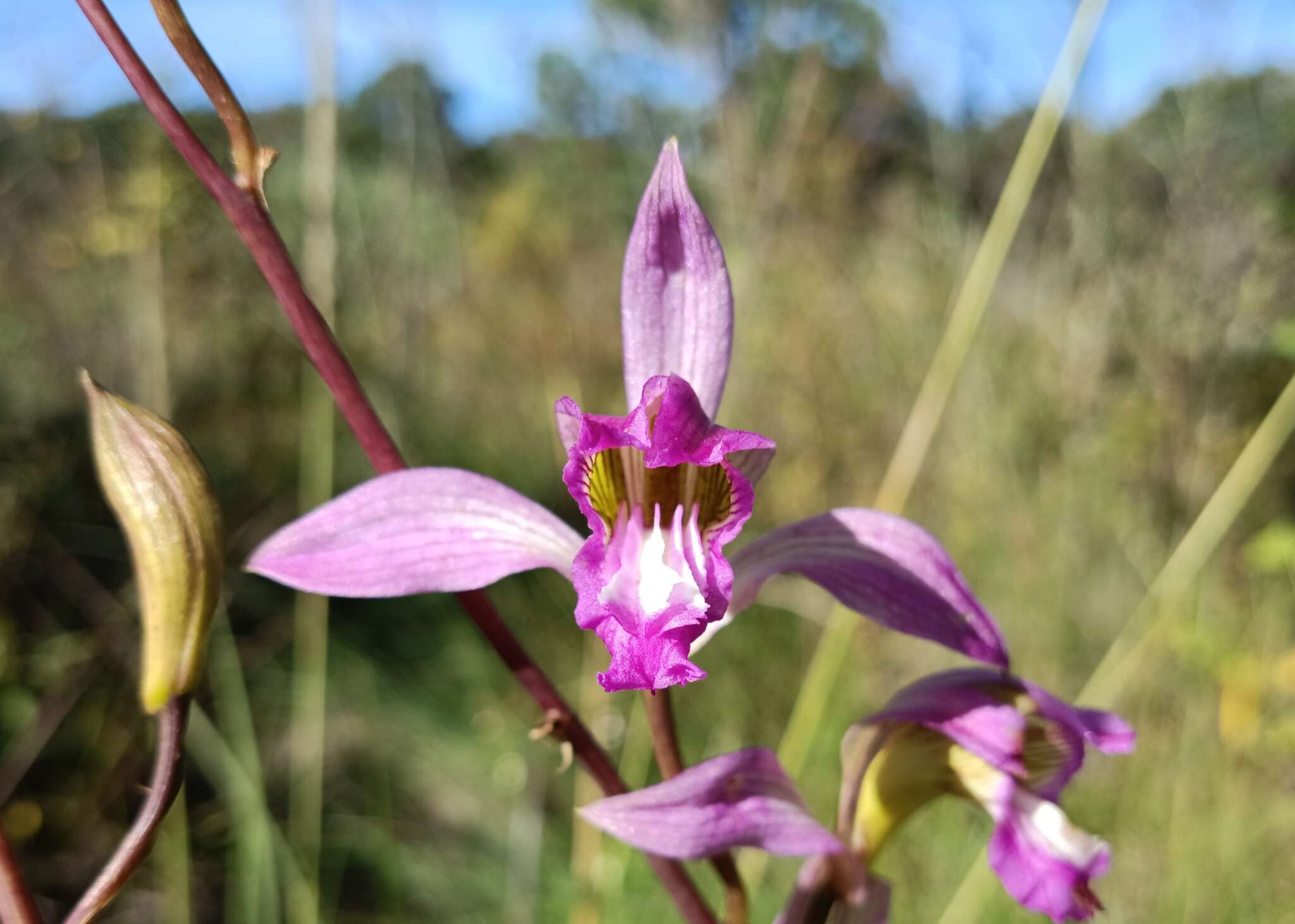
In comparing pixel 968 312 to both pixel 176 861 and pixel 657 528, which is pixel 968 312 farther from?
pixel 176 861

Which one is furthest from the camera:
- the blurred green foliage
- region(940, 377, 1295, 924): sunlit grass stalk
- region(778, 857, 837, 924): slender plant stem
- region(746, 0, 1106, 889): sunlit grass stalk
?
the blurred green foliage

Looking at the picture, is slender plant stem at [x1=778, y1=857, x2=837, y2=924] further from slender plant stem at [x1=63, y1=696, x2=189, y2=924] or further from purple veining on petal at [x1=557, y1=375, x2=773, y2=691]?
slender plant stem at [x1=63, y1=696, x2=189, y2=924]

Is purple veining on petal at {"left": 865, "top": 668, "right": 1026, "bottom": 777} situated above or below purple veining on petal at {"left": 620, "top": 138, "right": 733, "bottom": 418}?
below

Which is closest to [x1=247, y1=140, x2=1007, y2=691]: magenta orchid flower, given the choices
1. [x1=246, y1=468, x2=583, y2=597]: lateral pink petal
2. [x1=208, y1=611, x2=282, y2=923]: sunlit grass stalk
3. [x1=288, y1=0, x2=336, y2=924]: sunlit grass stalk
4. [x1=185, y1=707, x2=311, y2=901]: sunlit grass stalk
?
[x1=246, y1=468, x2=583, y2=597]: lateral pink petal

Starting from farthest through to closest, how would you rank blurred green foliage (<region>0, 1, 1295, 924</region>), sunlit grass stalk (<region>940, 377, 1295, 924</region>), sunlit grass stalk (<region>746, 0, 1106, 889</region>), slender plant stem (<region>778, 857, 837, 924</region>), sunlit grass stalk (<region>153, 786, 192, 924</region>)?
blurred green foliage (<region>0, 1, 1295, 924</region>) → sunlit grass stalk (<region>153, 786, 192, 924</region>) → sunlit grass stalk (<region>940, 377, 1295, 924</region>) → sunlit grass stalk (<region>746, 0, 1106, 889</region>) → slender plant stem (<region>778, 857, 837, 924</region>)

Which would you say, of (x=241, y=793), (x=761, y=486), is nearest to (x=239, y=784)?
(x=241, y=793)

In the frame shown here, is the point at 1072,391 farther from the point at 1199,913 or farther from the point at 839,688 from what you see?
the point at 1199,913

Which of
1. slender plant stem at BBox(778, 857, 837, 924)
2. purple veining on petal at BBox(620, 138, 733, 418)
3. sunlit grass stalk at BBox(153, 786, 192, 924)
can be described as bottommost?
sunlit grass stalk at BBox(153, 786, 192, 924)
